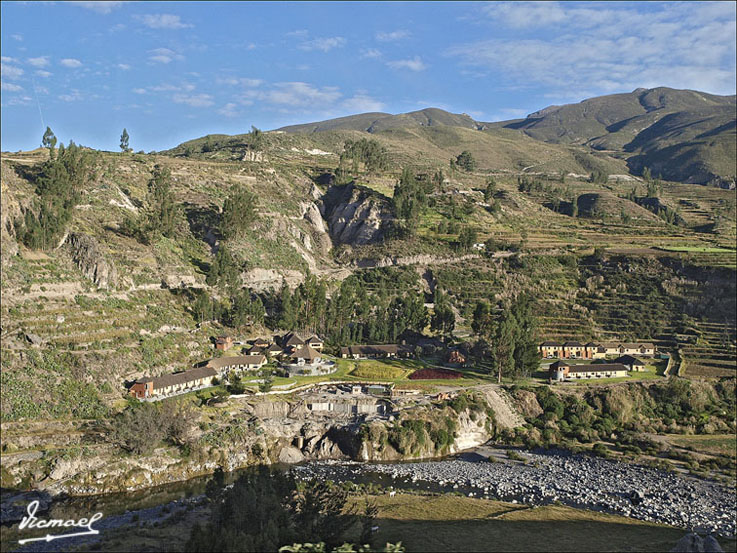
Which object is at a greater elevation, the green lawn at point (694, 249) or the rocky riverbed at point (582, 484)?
the green lawn at point (694, 249)

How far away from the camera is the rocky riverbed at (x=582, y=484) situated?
36906 millimetres

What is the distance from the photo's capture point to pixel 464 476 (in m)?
43.7

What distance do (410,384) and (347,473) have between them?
16449 mm

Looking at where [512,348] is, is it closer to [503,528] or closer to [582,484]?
[582,484]

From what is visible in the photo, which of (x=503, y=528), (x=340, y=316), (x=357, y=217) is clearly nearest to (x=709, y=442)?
(x=503, y=528)

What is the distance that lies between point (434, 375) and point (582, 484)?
22.6 m

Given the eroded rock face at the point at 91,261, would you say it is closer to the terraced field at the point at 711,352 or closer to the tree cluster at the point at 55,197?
the tree cluster at the point at 55,197

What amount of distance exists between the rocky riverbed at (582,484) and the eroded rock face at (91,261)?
33972mm

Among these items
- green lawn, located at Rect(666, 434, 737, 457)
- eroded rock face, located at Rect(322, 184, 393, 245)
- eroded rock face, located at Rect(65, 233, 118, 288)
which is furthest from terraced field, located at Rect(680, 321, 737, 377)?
eroded rock face, located at Rect(65, 233, 118, 288)

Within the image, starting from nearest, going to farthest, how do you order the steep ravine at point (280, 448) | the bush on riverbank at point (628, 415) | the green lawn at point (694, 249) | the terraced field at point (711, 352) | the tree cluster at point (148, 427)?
1. the steep ravine at point (280, 448)
2. the tree cluster at point (148, 427)
3. the bush on riverbank at point (628, 415)
4. the terraced field at point (711, 352)
5. the green lawn at point (694, 249)

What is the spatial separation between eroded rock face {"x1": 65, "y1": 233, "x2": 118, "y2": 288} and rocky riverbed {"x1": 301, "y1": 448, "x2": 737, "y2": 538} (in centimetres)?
3397

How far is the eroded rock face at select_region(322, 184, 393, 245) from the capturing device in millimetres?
110500

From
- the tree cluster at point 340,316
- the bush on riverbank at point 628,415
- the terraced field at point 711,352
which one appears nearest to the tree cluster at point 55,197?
the tree cluster at point 340,316

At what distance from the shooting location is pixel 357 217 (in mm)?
114000
